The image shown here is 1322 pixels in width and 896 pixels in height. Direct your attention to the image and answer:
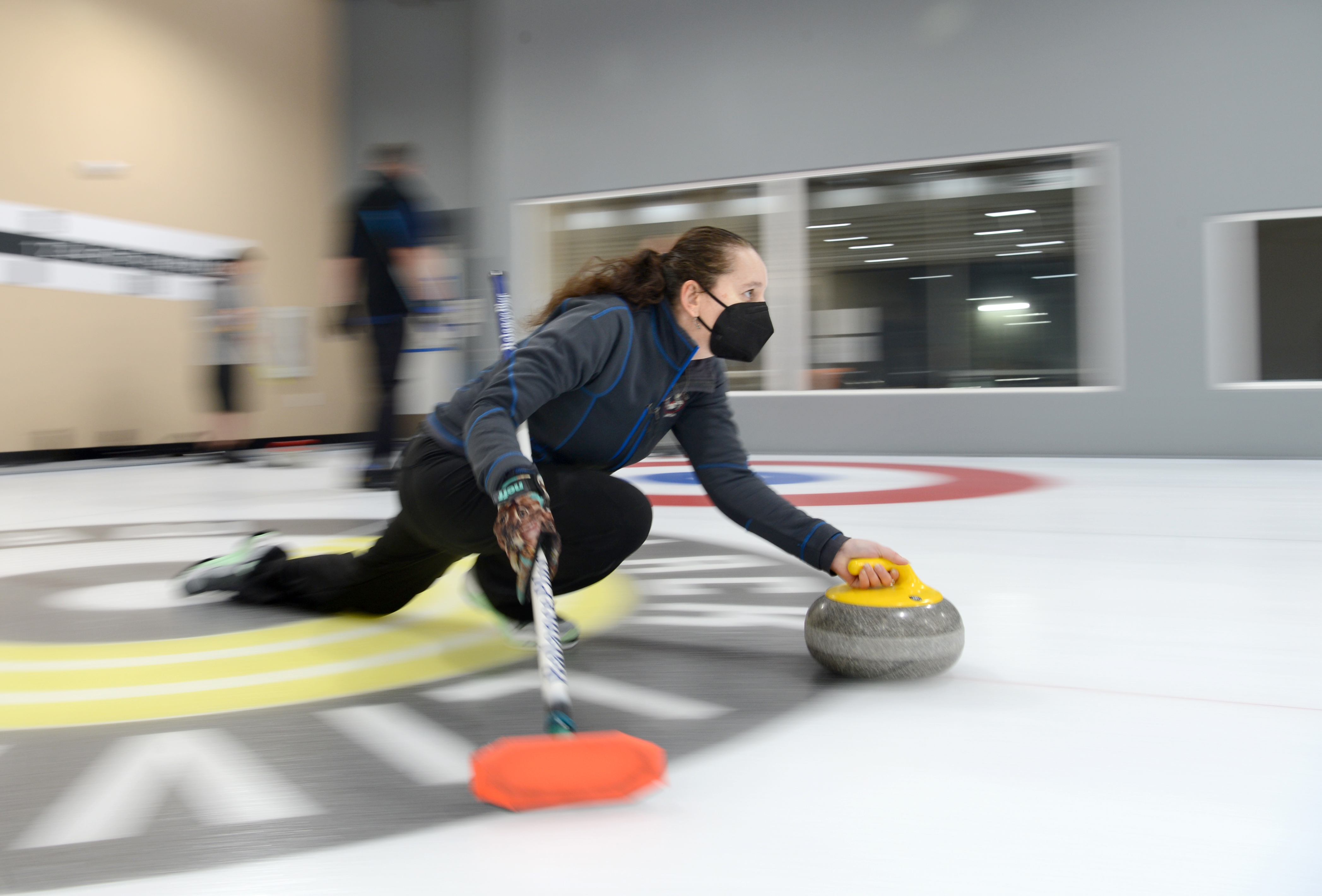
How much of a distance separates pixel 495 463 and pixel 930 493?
3.46 metres

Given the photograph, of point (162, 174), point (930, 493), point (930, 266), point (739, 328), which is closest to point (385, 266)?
point (930, 493)

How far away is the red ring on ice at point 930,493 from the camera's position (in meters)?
4.13

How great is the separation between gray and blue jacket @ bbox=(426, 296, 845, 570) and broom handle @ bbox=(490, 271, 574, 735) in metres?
0.06

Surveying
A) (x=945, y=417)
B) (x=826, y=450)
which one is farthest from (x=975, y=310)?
(x=826, y=450)

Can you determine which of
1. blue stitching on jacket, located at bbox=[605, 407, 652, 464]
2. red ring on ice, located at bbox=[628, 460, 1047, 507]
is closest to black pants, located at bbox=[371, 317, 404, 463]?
red ring on ice, located at bbox=[628, 460, 1047, 507]

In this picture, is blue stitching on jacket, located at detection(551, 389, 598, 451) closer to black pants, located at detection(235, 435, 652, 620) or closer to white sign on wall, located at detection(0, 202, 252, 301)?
black pants, located at detection(235, 435, 652, 620)

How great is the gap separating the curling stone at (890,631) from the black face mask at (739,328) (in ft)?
1.38

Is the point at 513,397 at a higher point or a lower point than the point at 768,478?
higher

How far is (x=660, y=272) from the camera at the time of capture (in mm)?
1779

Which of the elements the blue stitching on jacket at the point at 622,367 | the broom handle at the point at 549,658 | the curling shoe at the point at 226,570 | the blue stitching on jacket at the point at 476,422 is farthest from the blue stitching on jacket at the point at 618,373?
the curling shoe at the point at 226,570

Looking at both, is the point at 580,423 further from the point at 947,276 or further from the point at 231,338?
the point at 231,338

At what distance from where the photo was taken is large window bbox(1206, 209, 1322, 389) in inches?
235

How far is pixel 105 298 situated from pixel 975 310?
663 cm

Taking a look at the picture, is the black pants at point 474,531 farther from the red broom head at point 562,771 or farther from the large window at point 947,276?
the large window at point 947,276
